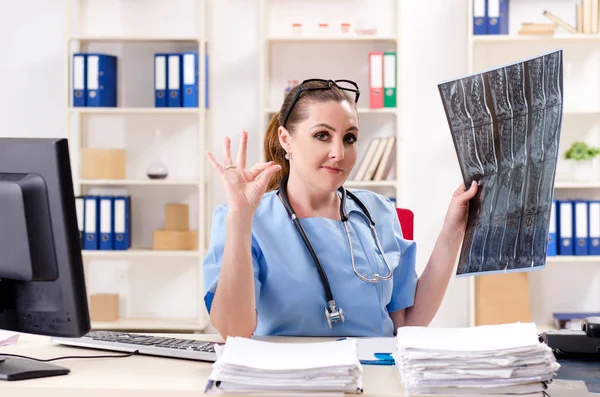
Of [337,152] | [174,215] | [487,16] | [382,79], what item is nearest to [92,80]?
[174,215]

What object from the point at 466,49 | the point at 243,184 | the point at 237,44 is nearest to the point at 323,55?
the point at 237,44

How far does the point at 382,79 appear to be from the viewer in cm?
402

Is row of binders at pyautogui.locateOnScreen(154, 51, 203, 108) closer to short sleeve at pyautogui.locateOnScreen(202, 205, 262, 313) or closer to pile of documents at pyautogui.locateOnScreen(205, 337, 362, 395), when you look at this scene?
short sleeve at pyautogui.locateOnScreen(202, 205, 262, 313)

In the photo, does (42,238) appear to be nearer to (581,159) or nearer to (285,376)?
(285,376)

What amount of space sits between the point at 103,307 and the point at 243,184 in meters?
2.72

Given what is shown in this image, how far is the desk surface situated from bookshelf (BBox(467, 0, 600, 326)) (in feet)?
9.36

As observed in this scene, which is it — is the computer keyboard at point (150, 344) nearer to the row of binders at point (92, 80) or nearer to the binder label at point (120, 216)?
the binder label at point (120, 216)

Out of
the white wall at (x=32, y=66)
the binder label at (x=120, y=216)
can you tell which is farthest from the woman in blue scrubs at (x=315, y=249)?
the white wall at (x=32, y=66)

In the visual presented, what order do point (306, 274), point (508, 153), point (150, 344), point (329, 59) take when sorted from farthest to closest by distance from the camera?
point (329, 59) < point (306, 274) < point (508, 153) < point (150, 344)

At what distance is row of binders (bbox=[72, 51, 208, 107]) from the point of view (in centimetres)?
404

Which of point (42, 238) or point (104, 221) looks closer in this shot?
point (42, 238)

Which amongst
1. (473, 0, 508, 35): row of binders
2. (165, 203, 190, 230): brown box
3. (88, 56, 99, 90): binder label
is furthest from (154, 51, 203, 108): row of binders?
(473, 0, 508, 35): row of binders

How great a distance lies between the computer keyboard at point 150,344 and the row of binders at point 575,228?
273cm

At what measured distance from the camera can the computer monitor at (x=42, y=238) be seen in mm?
1392
